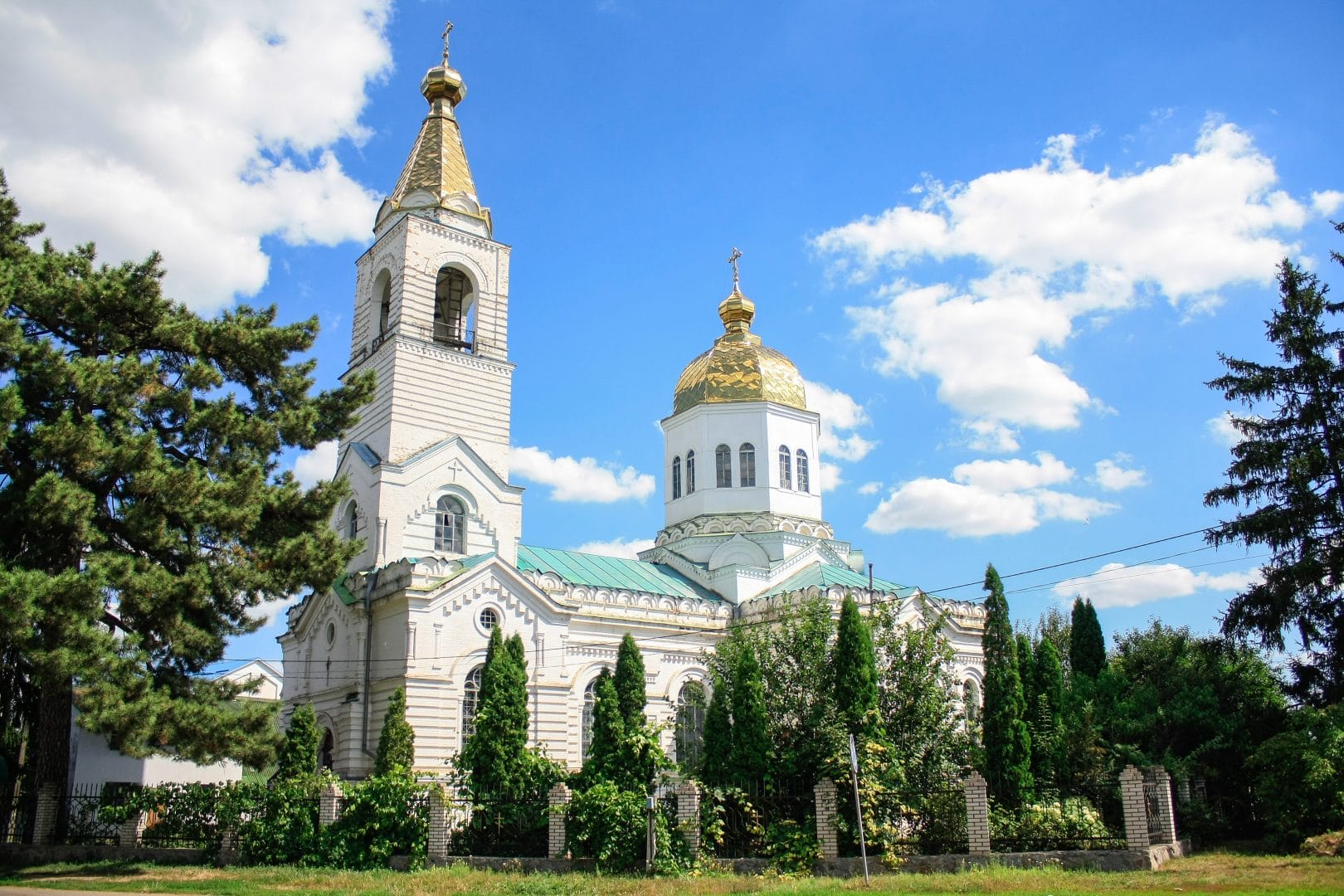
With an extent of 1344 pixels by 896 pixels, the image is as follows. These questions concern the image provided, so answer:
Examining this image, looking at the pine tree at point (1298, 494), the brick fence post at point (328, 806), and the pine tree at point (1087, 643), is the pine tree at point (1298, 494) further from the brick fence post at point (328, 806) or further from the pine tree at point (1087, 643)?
the brick fence post at point (328, 806)

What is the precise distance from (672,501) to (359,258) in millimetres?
11856

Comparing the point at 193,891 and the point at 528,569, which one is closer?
the point at 193,891

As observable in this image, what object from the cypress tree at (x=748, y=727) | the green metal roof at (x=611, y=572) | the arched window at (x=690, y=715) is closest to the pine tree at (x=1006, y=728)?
the cypress tree at (x=748, y=727)

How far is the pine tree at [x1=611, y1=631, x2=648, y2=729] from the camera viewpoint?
63.9 ft

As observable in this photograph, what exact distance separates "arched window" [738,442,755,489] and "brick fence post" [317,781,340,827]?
55.6 feet

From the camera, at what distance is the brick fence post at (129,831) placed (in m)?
18.6

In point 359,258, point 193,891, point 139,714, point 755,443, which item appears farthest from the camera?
point 755,443

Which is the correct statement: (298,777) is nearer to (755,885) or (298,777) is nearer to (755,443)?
(755,885)

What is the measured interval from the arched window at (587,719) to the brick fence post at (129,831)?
9639 millimetres

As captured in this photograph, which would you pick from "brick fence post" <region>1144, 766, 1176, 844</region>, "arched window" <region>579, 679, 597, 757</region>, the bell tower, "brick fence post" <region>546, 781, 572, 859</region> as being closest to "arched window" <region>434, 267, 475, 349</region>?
the bell tower

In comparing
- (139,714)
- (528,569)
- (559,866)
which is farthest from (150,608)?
(528,569)

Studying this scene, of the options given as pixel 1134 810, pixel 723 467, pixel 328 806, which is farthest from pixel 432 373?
pixel 1134 810

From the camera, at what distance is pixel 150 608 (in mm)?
17219

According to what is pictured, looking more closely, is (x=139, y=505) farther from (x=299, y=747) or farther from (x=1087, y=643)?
(x=1087, y=643)
